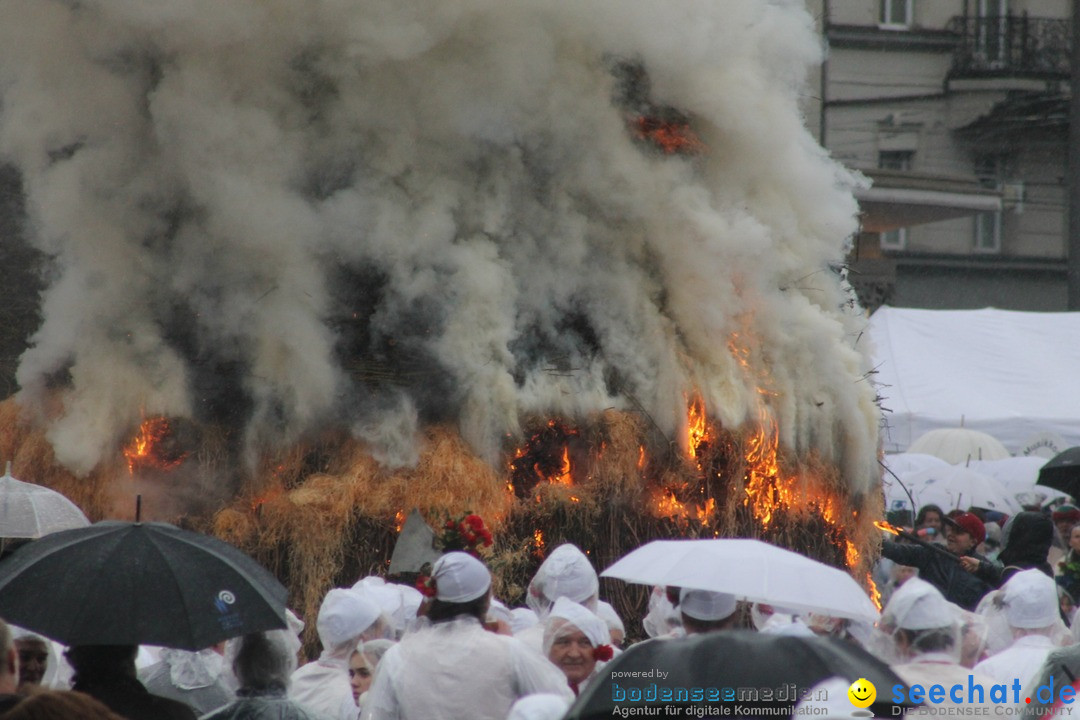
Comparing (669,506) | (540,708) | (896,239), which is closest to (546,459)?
(669,506)

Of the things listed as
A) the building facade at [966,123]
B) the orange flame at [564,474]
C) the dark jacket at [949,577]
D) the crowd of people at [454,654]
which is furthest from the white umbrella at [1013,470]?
the building facade at [966,123]

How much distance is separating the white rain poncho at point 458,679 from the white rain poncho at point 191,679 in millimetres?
763

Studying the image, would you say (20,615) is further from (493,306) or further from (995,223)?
(995,223)

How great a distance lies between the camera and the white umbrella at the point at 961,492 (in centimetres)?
1330

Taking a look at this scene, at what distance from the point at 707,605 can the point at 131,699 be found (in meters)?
2.07

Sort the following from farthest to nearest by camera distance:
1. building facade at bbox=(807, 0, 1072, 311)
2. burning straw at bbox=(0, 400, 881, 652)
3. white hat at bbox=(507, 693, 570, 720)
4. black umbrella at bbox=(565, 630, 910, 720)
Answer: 1. building facade at bbox=(807, 0, 1072, 311)
2. burning straw at bbox=(0, 400, 881, 652)
3. white hat at bbox=(507, 693, 570, 720)
4. black umbrella at bbox=(565, 630, 910, 720)

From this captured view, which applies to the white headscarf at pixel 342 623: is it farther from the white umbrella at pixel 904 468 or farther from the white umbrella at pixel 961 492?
the white umbrella at pixel 904 468

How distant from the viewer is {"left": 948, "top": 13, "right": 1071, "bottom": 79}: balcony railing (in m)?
29.1

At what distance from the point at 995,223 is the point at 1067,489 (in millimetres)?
16722

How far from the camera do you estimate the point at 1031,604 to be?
6.39 meters

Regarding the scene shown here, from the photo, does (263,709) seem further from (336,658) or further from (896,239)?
(896,239)

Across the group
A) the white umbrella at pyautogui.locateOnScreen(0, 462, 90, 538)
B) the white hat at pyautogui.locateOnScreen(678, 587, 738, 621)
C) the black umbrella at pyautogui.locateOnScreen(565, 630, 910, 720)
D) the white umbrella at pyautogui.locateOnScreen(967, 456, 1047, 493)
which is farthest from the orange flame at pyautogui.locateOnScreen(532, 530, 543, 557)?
the white umbrella at pyautogui.locateOnScreen(967, 456, 1047, 493)

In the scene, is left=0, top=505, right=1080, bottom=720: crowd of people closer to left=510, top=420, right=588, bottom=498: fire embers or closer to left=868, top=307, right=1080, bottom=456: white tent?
left=510, top=420, right=588, bottom=498: fire embers

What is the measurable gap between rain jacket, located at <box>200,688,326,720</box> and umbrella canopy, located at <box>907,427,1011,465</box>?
1266 cm
